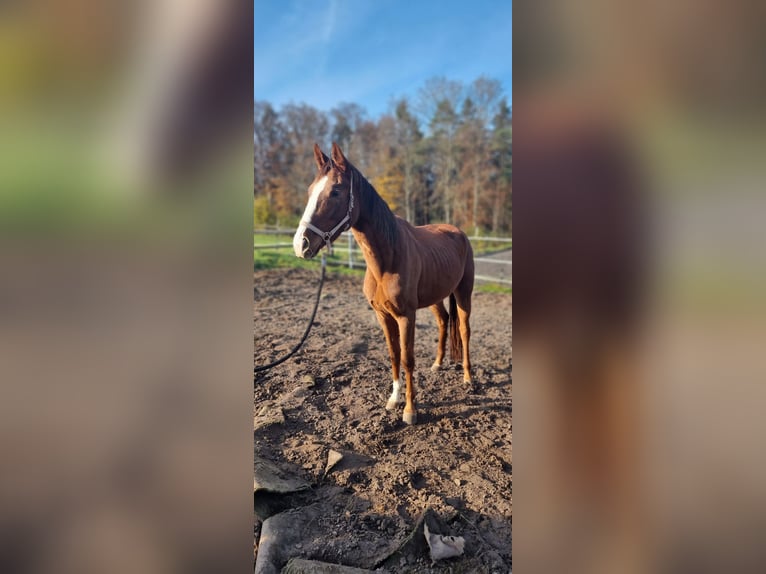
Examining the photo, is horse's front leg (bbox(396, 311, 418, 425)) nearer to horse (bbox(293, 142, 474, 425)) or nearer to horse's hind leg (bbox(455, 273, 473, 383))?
horse (bbox(293, 142, 474, 425))

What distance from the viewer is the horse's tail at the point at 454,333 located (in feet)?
9.91

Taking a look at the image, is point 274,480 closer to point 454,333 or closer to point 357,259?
point 454,333

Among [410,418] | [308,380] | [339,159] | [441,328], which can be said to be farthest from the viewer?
[441,328]

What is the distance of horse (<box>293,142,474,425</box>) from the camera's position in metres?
1.74

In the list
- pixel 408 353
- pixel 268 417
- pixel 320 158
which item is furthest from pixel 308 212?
pixel 268 417

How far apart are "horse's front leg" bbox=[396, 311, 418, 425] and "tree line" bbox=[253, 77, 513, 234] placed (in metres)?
10.7

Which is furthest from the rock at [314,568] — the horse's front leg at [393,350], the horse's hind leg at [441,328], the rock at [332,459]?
the horse's hind leg at [441,328]

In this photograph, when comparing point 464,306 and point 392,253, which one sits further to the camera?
point 464,306

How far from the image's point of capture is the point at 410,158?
49.1 feet

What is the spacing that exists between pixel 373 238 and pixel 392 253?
0.16 metres
